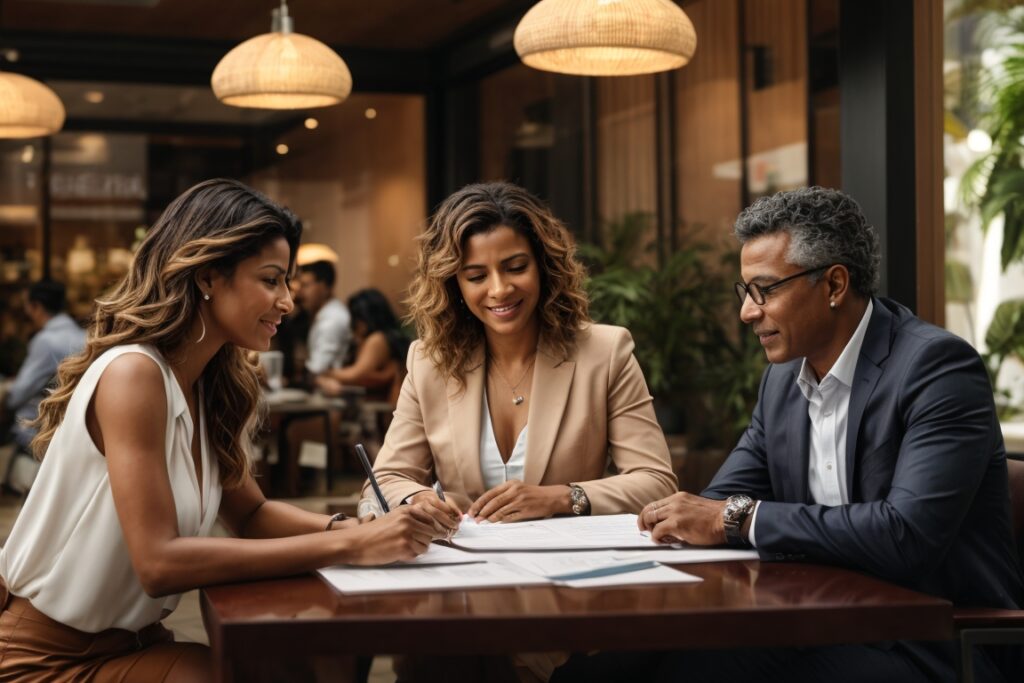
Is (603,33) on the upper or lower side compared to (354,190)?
lower

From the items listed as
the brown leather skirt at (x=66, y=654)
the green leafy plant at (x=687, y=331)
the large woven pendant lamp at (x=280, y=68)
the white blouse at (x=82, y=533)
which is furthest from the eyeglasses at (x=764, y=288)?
the green leafy plant at (x=687, y=331)

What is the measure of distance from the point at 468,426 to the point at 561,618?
132 centimetres

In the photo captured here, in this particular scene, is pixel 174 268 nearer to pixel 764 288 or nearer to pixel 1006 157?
pixel 764 288

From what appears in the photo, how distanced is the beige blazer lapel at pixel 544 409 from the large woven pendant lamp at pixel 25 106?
3755 mm

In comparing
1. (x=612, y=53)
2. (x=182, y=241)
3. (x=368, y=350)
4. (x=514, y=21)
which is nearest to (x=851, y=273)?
(x=182, y=241)

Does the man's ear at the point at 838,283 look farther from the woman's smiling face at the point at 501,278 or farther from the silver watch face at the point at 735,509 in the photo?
the woman's smiling face at the point at 501,278

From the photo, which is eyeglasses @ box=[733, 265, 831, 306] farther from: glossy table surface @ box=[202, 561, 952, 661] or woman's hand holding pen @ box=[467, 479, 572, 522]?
glossy table surface @ box=[202, 561, 952, 661]

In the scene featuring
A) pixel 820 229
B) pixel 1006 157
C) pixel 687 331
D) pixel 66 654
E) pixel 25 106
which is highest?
pixel 25 106

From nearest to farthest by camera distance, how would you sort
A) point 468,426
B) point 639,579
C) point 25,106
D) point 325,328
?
point 639,579 < point 468,426 < point 25,106 < point 325,328

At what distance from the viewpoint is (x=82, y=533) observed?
2.10 metres

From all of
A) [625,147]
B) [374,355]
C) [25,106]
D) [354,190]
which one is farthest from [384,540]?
[354,190]

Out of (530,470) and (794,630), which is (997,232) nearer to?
(530,470)

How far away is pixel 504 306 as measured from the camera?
9.84 ft

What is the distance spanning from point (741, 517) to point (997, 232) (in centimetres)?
303
